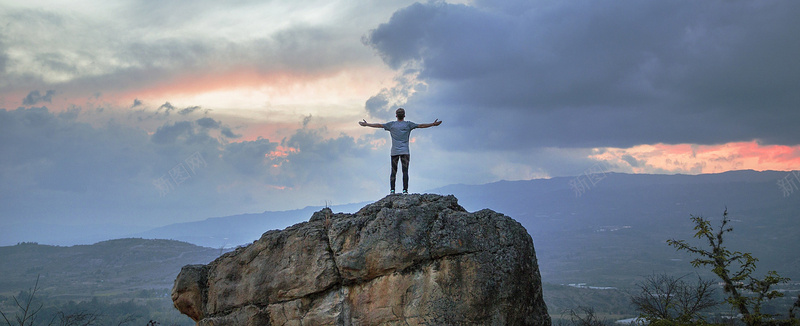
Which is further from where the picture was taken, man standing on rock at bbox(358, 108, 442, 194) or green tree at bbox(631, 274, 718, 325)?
green tree at bbox(631, 274, 718, 325)

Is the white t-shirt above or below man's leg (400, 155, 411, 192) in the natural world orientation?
above

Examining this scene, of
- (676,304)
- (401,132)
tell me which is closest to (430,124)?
(401,132)

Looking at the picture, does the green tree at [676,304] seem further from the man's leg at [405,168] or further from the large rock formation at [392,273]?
the man's leg at [405,168]

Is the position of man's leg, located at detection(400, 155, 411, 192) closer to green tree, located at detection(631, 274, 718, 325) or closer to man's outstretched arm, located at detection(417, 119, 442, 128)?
man's outstretched arm, located at detection(417, 119, 442, 128)

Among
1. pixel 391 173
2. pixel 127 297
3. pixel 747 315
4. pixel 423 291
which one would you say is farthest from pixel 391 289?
pixel 127 297

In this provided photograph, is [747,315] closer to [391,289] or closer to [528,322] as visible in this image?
[528,322]

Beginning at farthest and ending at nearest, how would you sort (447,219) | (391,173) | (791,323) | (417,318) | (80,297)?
(80,297) → (391,173) → (791,323) → (447,219) → (417,318)

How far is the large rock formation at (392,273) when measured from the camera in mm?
14773

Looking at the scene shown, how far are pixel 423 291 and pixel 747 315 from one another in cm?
1227

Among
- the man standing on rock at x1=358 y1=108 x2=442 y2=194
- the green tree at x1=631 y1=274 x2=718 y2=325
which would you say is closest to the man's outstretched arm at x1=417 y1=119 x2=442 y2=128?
the man standing on rock at x1=358 y1=108 x2=442 y2=194

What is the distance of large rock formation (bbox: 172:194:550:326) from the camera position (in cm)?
1477

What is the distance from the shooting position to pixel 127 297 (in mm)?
158250

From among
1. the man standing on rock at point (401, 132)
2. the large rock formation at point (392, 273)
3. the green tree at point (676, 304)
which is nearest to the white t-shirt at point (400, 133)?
the man standing on rock at point (401, 132)

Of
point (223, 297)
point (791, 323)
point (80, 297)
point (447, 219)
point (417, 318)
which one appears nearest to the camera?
point (417, 318)
